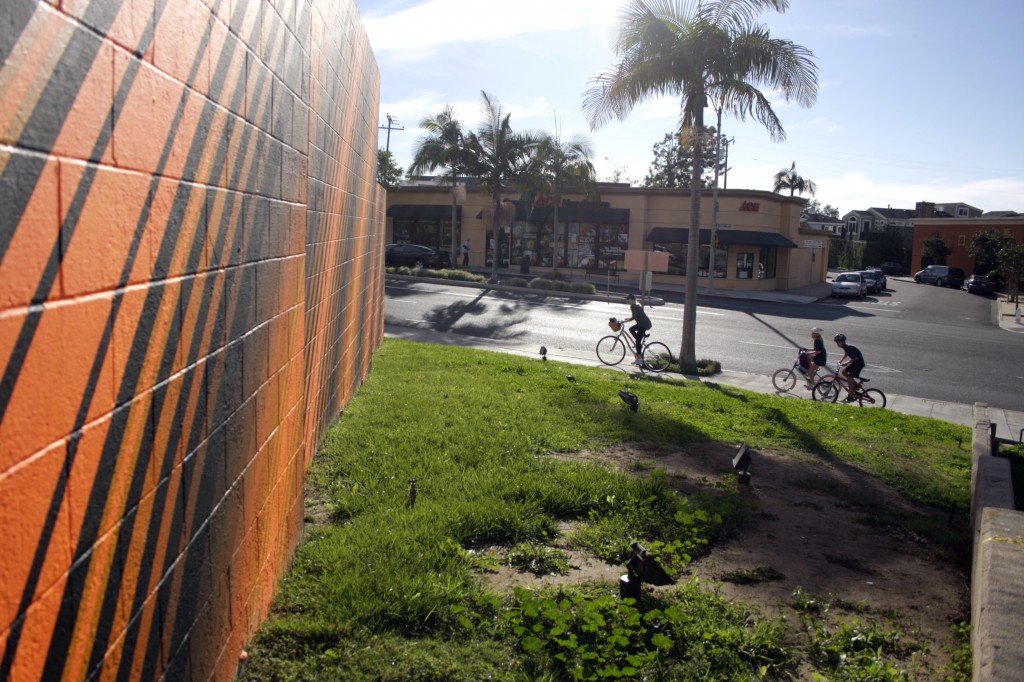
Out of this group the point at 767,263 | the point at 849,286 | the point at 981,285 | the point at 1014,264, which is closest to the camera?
the point at 767,263

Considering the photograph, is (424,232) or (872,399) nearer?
(872,399)

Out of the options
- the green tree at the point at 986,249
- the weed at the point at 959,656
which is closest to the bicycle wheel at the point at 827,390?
the weed at the point at 959,656

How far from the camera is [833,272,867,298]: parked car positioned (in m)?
47.8

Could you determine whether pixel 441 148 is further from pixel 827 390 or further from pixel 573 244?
pixel 827 390

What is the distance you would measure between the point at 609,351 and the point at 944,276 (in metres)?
59.6

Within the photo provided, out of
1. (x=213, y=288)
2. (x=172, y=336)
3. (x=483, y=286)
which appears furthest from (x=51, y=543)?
(x=483, y=286)

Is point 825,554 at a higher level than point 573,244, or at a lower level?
lower

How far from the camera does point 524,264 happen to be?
47.8 metres

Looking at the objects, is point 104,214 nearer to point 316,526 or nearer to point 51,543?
point 51,543

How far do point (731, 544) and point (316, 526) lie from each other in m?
2.87

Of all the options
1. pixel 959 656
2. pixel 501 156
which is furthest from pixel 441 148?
pixel 959 656

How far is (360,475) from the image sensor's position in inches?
272

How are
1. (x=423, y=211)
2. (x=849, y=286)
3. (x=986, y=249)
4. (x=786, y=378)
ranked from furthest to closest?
(x=986, y=249) < (x=423, y=211) < (x=849, y=286) < (x=786, y=378)

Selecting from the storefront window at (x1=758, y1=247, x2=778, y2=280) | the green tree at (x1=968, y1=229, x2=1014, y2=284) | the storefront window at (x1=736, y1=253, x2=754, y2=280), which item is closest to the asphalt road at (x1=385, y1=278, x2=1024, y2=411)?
the storefront window at (x1=736, y1=253, x2=754, y2=280)
